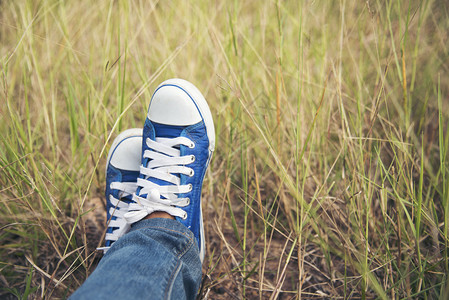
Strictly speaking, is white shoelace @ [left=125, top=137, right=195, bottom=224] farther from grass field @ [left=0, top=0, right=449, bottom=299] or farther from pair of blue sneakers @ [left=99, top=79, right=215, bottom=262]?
grass field @ [left=0, top=0, right=449, bottom=299]

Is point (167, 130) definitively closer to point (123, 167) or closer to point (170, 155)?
point (170, 155)

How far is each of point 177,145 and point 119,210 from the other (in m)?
0.30

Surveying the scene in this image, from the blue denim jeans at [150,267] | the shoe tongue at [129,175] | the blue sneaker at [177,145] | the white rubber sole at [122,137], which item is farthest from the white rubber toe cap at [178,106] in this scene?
the blue denim jeans at [150,267]

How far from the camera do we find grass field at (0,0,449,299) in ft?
2.91

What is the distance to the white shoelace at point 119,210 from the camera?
41.8 inches

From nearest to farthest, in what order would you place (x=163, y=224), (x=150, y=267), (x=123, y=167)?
1. (x=150, y=267)
2. (x=163, y=224)
3. (x=123, y=167)

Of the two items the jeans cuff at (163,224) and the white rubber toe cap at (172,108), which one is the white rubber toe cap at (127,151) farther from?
the jeans cuff at (163,224)

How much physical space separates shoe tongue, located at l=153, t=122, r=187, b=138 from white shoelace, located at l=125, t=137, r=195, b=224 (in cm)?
2

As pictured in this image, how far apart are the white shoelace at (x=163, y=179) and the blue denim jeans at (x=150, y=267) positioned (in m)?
0.05

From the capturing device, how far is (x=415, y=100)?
1301mm

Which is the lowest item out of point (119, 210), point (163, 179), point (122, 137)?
point (119, 210)

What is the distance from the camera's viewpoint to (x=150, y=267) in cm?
75

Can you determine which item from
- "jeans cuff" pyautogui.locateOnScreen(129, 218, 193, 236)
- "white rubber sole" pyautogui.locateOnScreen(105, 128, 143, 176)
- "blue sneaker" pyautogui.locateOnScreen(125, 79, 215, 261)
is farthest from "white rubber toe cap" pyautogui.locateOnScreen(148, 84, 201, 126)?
"jeans cuff" pyautogui.locateOnScreen(129, 218, 193, 236)

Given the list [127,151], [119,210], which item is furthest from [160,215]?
[127,151]
